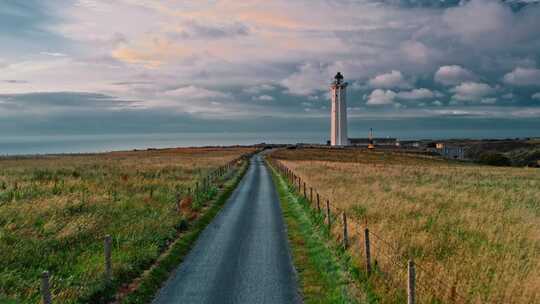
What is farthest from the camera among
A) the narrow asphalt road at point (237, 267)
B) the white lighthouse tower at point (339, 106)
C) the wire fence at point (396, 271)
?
the white lighthouse tower at point (339, 106)

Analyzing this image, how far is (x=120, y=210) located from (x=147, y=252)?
23.1ft

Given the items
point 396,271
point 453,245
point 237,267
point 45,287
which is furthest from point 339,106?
point 45,287

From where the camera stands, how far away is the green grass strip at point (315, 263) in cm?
1037

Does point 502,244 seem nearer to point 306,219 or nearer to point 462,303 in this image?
point 462,303

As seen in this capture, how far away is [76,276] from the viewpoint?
11.1 m

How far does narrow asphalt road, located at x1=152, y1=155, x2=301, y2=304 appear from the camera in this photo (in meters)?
10.3

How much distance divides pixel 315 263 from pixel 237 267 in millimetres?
2342

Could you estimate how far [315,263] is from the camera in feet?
42.8

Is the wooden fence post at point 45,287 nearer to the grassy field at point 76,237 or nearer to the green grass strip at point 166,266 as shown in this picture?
the grassy field at point 76,237

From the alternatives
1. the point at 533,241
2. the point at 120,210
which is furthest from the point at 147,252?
the point at 533,241

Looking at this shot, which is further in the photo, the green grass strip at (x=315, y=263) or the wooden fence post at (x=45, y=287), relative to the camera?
the green grass strip at (x=315, y=263)

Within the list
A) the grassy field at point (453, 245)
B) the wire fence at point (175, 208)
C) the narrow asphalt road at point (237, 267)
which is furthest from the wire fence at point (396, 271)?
the wire fence at point (175, 208)

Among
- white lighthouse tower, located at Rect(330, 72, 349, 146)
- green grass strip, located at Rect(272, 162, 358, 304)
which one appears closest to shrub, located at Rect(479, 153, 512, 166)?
white lighthouse tower, located at Rect(330, 72, 349, 146)

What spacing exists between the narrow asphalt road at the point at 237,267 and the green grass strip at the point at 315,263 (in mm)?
331
